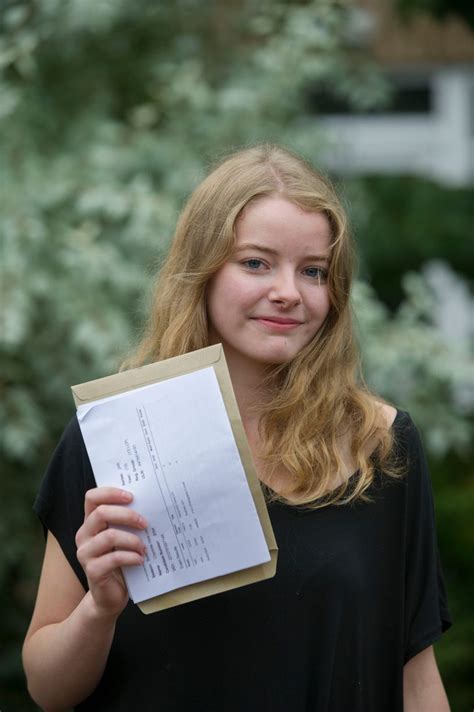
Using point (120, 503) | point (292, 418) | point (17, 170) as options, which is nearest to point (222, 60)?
point (17, 170)

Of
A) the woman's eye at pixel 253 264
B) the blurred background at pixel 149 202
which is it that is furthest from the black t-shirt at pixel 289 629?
the blurred background at pixel 149 202

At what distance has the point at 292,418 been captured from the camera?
191cm

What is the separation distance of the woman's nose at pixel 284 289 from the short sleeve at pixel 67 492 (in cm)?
43

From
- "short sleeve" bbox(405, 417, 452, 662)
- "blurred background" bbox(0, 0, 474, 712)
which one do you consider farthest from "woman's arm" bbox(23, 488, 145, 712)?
"blurred background" bbox(0, 0, 474, 712)

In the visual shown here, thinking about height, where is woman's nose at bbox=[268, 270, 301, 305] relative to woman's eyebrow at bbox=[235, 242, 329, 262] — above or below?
below

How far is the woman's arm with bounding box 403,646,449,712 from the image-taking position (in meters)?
1.90

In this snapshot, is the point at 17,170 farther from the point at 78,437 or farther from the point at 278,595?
the point at 278,595

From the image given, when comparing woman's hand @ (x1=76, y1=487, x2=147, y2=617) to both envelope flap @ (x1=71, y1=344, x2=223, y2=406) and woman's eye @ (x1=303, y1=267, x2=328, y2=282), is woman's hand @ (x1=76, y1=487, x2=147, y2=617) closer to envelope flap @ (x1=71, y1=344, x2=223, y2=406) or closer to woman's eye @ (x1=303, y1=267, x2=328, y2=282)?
envelope flap @ (x1=71, y1=344, x2=223, y2=406)

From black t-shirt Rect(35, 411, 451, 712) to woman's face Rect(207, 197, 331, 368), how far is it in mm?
288

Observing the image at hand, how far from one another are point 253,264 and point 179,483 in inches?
16.0

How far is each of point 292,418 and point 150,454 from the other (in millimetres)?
351

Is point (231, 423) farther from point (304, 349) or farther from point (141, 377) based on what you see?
point (304, 349)

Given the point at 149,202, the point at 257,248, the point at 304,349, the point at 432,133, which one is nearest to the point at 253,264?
the point at 257,248

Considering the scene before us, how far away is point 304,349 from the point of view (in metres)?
1.93
